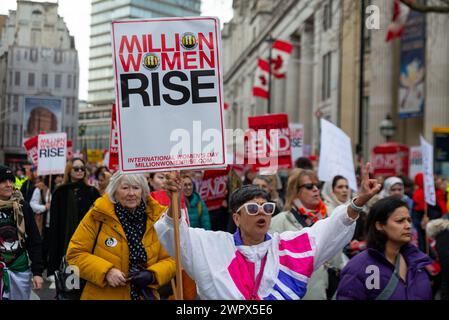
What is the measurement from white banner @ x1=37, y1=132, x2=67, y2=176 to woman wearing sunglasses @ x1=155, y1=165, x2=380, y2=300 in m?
8.79

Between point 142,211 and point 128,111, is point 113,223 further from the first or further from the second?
point 128,111

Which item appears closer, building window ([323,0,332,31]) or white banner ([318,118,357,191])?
white banner ([318,118,357,191])

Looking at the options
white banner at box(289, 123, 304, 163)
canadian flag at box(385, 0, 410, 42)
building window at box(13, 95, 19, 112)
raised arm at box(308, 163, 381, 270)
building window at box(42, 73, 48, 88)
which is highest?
canadian flag at box(385, 0, 410, 42)

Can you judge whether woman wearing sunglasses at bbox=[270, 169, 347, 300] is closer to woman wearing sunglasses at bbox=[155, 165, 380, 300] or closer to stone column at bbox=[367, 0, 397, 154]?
woman wearing sunglasses at bbox=[155, 165, 380, 300]

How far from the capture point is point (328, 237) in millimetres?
4238

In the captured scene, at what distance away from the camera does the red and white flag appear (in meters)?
32.7

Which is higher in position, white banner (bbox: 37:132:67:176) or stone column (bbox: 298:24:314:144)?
stone column (bbox: 298:24:314:144)

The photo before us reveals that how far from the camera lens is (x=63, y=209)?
8.19m

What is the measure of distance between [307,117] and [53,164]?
3835cm

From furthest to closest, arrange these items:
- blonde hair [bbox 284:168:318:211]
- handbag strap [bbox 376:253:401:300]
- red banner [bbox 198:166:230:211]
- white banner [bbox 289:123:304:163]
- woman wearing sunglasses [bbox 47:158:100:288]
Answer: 1. white banner [bbox 289:123:304:163]
2. red banner [bbox 198:166:230:211]
3. woman wearing sunglasses [bbox 47:158:100:288]
4. blonde hair [bbox 284:168:318:211]
5. handbag strap [bbox 376:253:401:300]

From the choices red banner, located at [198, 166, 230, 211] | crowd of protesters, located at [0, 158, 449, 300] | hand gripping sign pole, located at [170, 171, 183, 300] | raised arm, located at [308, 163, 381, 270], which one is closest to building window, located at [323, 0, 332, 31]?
red banner, located at [198, 166, 230, 211]

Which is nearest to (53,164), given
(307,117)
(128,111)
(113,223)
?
(113,223)

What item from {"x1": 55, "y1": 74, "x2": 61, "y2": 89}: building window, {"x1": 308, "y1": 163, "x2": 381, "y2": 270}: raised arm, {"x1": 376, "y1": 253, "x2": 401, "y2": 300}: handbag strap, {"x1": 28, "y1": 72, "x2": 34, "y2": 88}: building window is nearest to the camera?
{"x1": 308, "y1": 163, "x2": 381, "y2": 270}: raised arm

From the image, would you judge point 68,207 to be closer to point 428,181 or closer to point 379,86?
point 428,181
